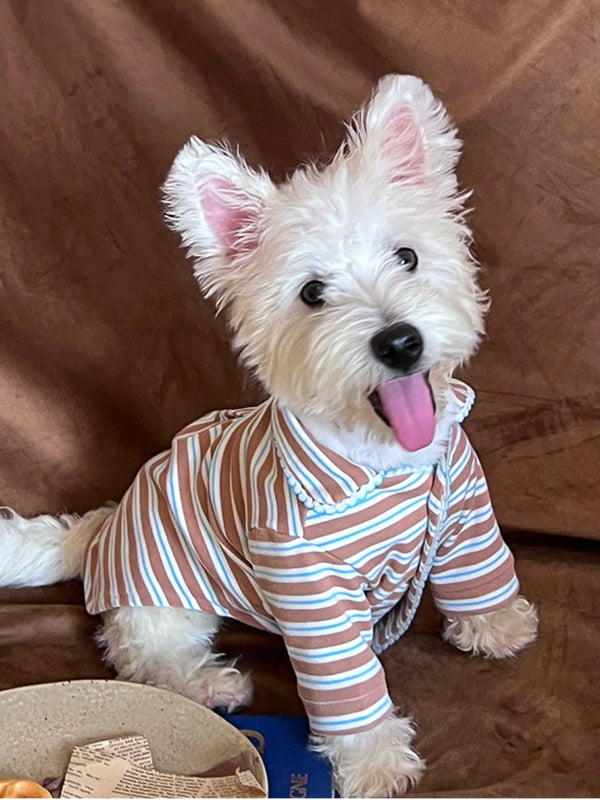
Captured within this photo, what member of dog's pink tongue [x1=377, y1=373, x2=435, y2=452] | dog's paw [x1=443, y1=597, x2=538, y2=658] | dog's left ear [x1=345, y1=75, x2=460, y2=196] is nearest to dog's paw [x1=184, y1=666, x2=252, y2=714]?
dog's paw [x1=443, y1=597, x2=538, y2=658]

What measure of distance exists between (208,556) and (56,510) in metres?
0.45

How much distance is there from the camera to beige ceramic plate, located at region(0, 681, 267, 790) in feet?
4.31

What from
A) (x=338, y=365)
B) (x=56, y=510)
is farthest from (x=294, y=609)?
(x=56, y=510)

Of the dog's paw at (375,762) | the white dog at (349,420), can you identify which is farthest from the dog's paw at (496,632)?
the dog's paw at (375,762)

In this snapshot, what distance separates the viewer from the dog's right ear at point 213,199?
1.21m

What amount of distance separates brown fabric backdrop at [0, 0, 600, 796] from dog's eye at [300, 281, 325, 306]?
0.46m

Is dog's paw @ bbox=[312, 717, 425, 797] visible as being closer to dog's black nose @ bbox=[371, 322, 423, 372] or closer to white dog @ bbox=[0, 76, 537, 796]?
white dog @ bbox=[0, 76, 537, 796]

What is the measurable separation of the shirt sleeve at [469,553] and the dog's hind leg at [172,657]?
12.5 inches

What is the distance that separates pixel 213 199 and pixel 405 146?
0.83 ft

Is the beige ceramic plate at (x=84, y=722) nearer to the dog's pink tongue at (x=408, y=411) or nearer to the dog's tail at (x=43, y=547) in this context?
the dog's tail at (x=43, y=547)

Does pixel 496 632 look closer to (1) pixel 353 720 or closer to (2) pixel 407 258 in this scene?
(1) pixel 353 720

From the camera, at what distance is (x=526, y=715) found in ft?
4.42

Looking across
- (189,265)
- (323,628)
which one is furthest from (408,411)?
(189,265)

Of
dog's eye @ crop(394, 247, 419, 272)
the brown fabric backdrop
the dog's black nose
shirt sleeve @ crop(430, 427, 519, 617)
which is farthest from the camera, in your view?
the brown fabric backdrop
